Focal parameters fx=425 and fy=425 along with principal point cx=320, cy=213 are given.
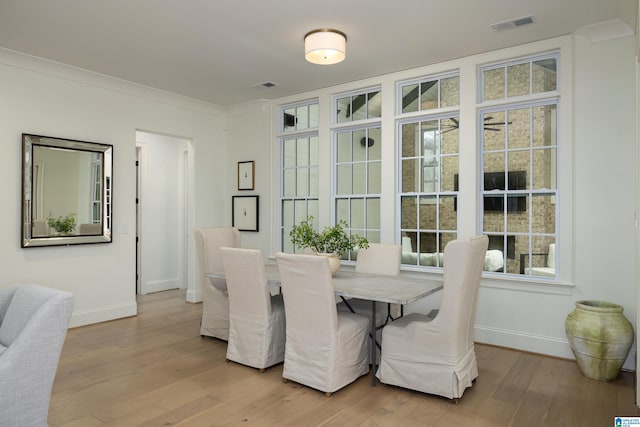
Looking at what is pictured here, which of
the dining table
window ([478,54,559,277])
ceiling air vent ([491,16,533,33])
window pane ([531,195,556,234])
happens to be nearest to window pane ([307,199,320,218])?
the dining table

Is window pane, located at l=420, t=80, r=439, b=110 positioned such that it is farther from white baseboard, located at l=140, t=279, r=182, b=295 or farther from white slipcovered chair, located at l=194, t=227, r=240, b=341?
white baseboard, located at l=140, t=279, r=182, b=295

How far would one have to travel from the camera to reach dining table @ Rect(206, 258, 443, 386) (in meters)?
2.85

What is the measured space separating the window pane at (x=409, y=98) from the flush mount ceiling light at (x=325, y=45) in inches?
51.8

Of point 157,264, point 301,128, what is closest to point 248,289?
point 301,128

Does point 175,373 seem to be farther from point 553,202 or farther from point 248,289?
point 553,202

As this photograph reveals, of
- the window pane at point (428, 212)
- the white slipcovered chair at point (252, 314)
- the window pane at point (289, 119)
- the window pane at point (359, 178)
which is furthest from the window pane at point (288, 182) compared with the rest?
the white slipcovered chair at point (252, 314)

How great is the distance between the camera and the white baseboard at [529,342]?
11.9 ft

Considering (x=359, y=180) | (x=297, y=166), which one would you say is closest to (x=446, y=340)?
(x=359, y=180)

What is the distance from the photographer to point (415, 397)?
288 cm

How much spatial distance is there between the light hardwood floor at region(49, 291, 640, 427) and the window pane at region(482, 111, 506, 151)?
6.32ft

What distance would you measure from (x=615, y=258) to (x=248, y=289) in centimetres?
297

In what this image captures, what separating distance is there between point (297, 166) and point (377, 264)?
7.07 ft

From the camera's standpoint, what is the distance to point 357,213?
5035 mm

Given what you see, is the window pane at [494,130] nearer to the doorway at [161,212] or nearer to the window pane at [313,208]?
the window pane at [313,208]
